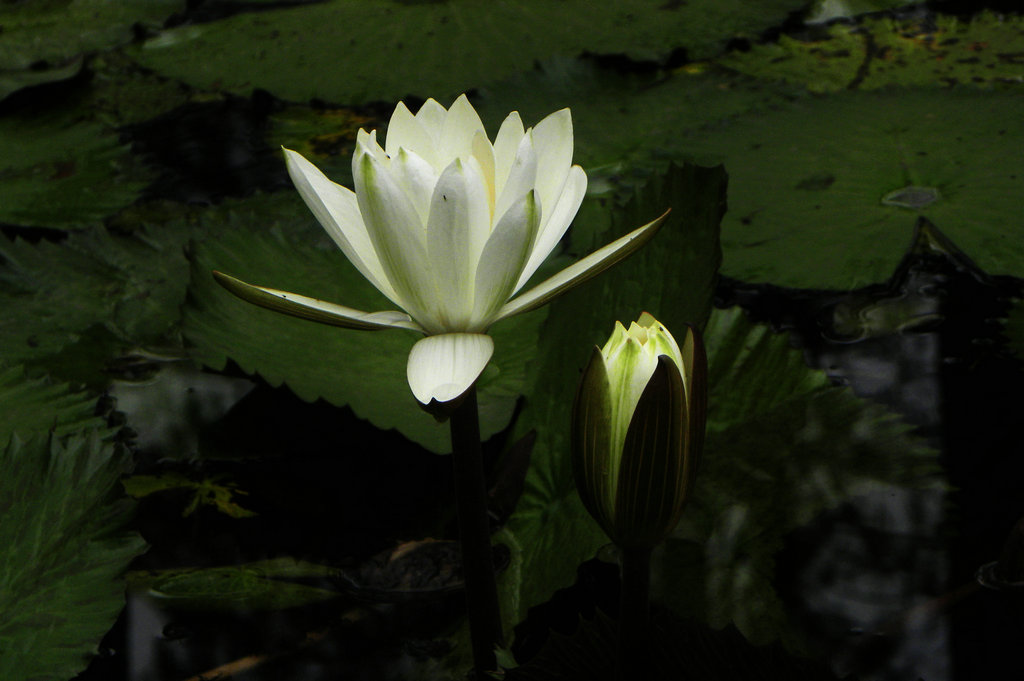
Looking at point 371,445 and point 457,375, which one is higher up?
point 457,375

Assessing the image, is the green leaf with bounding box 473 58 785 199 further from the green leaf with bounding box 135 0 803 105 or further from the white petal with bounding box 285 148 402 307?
the white petal with bounding box 285 148 402 307

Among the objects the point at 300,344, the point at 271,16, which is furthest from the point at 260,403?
the point at 271,16

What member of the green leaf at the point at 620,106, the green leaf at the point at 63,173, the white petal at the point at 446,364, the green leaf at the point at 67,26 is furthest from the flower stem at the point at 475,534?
the green leaf at the point at 67,26

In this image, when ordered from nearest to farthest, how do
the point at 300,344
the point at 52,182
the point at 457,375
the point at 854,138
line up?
1. the point at 457,375
2. the point at 300,344
3. the point at 854,138
4. the point at 52,182

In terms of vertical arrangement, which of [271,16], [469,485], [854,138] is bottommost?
[469,485]

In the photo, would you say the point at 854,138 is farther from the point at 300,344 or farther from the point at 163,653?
the point at 163,653

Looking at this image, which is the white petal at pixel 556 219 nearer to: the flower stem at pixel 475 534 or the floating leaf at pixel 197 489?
the flower stem at pixel 475 534
